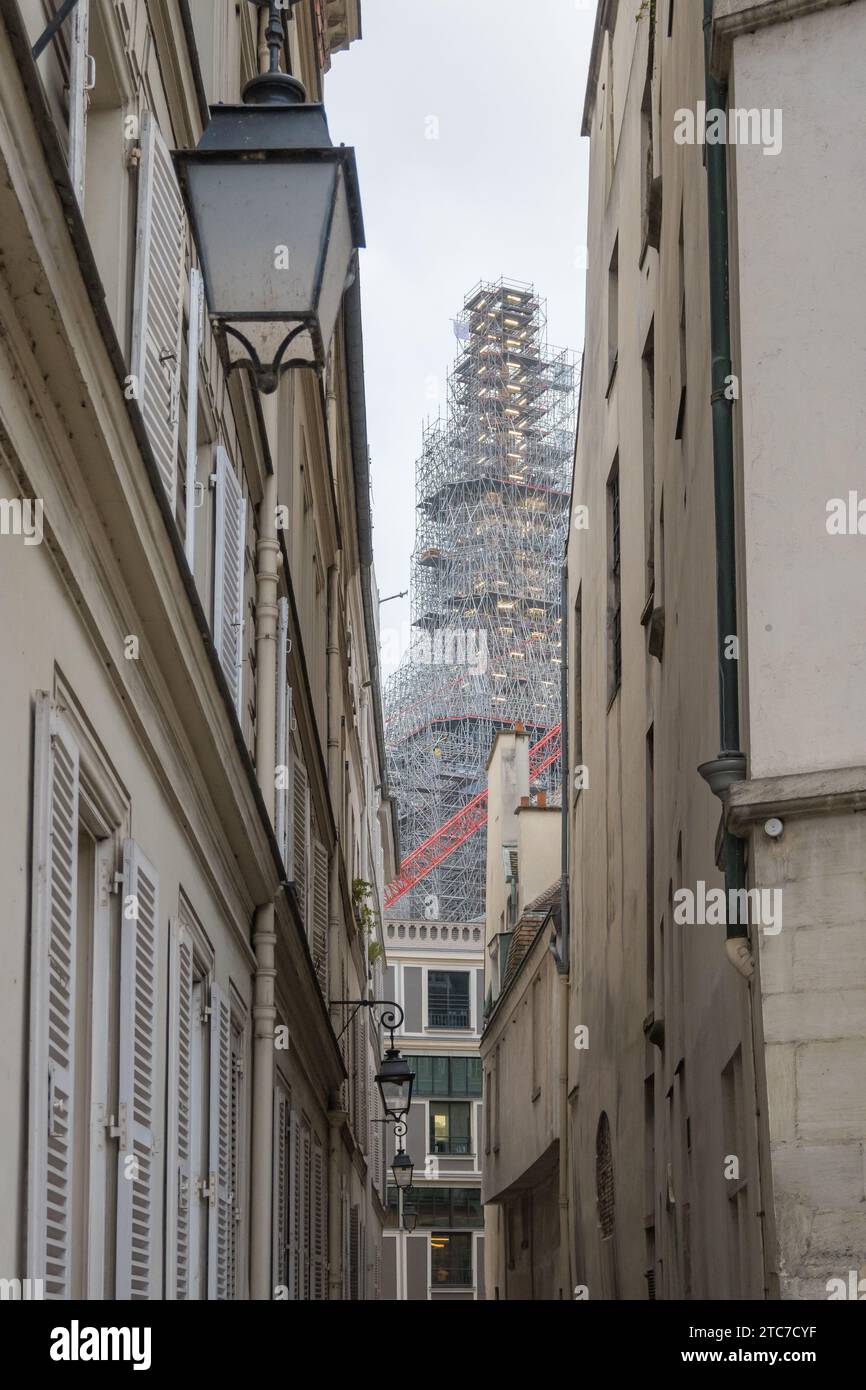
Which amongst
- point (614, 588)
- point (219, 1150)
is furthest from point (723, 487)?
point (614, 588)

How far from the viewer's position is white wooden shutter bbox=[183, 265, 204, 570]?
9.48 m

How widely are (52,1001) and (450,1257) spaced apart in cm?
5356

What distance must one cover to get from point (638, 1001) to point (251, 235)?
11313 mm

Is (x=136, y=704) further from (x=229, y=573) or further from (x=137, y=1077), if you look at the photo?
(x=229, y=573)

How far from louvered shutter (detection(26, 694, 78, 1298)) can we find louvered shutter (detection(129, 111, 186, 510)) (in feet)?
7.09

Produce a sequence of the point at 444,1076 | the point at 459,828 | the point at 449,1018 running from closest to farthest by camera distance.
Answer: the point at 444,1076 < the point at 449,1018 < the point at 459,828

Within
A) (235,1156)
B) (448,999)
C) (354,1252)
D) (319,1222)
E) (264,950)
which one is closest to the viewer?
(235,1156)

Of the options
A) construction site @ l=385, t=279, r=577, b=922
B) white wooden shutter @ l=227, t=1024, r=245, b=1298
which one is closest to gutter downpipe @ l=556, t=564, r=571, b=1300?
white wooden shutter @ l=227, t=1024, r=245, b=1298

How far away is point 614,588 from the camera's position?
19.2 m

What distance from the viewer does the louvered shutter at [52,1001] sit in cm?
580

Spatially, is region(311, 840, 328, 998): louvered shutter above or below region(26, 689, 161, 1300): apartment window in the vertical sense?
above

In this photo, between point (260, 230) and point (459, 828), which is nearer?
point (260, 230)

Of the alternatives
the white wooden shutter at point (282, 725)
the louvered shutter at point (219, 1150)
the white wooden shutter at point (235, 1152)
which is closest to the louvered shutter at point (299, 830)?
the white wooden shutter at point (282, 725)

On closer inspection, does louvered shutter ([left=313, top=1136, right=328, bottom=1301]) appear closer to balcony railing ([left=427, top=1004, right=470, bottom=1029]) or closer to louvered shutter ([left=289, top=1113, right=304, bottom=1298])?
louvered shutter ([left=289, top=1113, right=304, bottom=1298])
